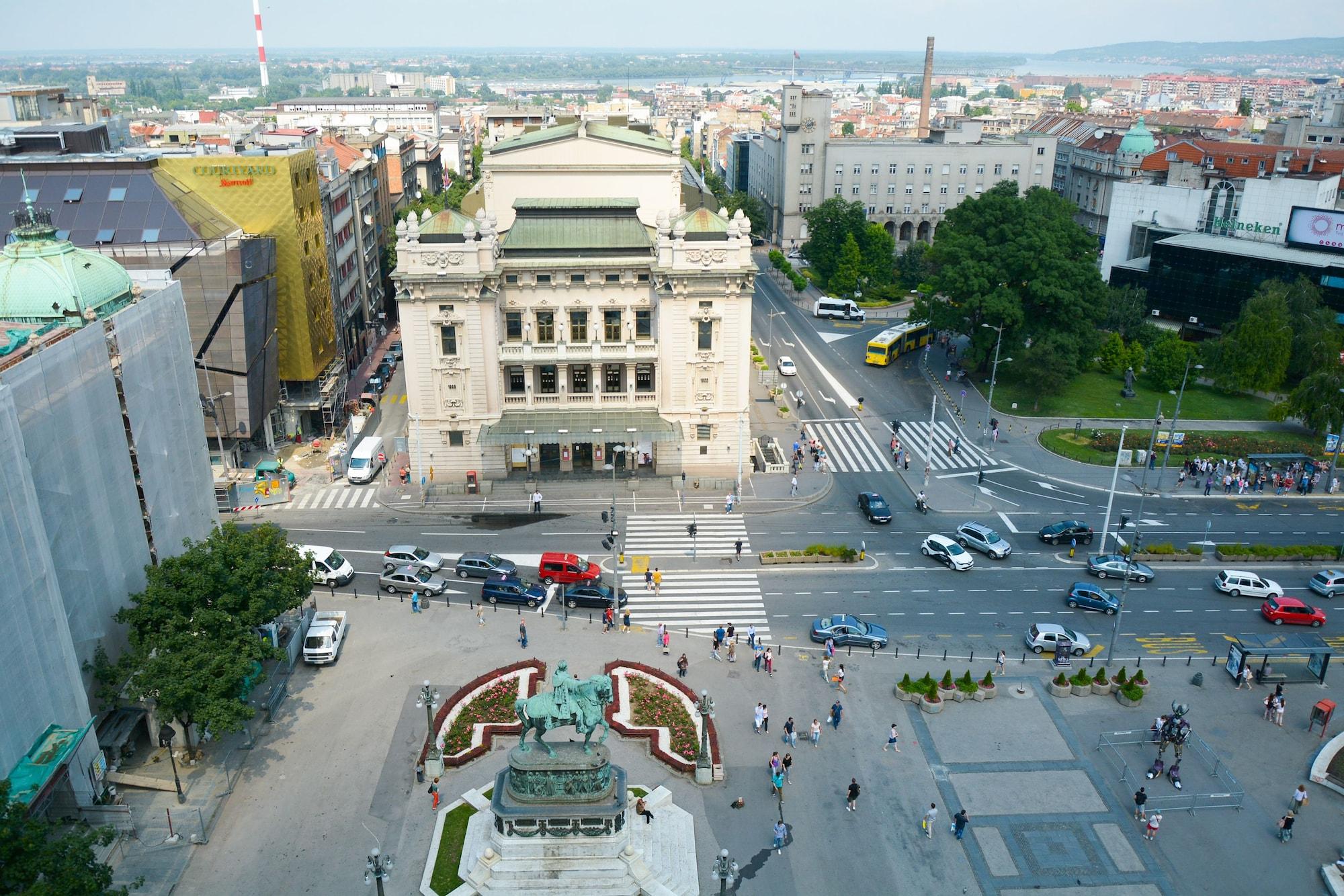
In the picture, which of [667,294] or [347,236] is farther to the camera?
[347,236]

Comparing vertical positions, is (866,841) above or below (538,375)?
below

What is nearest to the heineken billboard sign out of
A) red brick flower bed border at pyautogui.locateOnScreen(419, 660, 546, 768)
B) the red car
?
the red car

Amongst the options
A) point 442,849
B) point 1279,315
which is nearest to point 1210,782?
point 442,849

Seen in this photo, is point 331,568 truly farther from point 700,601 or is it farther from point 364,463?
point 700,601

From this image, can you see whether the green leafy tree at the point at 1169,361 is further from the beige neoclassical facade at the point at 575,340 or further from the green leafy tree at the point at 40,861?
the green leafy tree at the point at 40,861

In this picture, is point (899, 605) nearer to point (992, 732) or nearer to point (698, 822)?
point (992, 732)

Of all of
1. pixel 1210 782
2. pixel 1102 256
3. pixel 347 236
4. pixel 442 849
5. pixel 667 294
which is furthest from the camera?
pixel 1102 256
